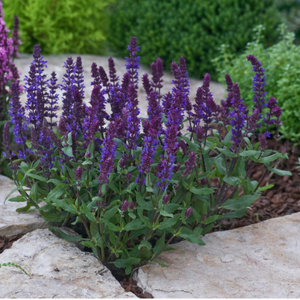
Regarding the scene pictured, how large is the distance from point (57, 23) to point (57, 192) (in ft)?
20.6

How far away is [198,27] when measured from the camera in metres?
7.10

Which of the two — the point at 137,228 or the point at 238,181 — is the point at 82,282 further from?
the point at 238,181

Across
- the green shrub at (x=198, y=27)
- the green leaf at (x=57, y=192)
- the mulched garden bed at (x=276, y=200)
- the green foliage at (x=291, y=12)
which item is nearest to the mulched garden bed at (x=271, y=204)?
the mulched garden bed at (x=276, y=200)

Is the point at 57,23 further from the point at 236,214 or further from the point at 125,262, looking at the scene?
the point at 125,262

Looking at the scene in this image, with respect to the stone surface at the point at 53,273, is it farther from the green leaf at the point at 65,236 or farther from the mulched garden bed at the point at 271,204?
the mulched garden bed at the point at 271,204

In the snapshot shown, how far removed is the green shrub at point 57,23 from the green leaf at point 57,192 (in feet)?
18.6

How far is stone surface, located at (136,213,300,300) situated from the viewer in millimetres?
2537

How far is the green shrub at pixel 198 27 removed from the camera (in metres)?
6.95

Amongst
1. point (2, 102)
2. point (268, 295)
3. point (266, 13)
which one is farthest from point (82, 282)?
point (266, 13)

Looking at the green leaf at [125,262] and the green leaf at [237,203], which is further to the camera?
the green leaf at [237,203]

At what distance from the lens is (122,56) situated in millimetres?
8625

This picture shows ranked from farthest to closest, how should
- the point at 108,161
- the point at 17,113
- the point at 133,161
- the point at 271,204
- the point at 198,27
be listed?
the point at 198,27 < the point at 271,204 < the point at 17,113 < the point at 133,161 < the point at 108,161

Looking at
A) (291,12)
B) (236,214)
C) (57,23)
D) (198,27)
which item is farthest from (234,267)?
(291,12)

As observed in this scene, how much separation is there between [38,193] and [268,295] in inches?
65.5
